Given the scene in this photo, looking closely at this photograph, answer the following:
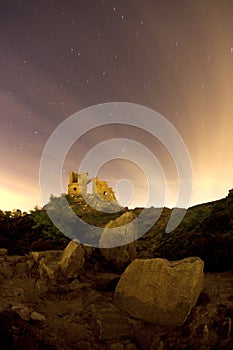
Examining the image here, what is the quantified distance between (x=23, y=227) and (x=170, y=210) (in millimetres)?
→ 14993

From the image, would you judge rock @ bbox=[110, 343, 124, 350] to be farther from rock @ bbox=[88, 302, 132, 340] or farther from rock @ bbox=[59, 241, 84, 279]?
rock @ bbox=[59, 241, 84, 279]

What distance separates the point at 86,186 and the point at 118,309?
106ft

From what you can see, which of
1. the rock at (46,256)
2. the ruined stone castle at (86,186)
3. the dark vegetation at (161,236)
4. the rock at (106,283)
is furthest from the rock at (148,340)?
the ruined stone castle at (86,186)

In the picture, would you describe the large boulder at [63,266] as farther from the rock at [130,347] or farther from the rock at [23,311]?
the rock at [130,347]

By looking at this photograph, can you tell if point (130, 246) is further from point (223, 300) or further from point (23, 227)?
point (23, 227)

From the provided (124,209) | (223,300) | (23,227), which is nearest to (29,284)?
(223,300)

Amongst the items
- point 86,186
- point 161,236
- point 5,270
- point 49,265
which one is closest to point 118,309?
point 49,265

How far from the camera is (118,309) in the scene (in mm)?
7676

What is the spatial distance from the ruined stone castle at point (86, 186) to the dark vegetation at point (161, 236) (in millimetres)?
12510

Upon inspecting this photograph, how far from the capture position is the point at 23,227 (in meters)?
19.1

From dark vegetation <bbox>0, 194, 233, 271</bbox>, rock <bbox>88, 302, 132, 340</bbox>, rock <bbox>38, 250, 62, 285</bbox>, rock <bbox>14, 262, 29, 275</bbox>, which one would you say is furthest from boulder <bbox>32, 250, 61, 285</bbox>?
dark vegetation <bbox>0, 194, 233, 271</bbox>

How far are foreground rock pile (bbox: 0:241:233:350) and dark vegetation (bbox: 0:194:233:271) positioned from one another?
3.65 metres

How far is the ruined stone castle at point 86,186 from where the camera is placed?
38.3 m

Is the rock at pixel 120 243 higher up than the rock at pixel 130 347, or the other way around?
the rock at pixel 120 243
